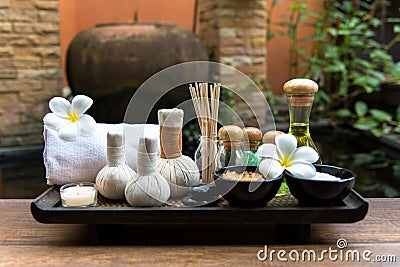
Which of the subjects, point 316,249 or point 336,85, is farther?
point 336,85

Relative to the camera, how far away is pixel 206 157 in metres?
0.68

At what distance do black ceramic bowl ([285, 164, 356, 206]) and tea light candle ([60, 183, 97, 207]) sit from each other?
28 centimetres

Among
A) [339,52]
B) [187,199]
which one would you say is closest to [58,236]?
[187,199]

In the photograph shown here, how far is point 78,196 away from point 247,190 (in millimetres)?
237

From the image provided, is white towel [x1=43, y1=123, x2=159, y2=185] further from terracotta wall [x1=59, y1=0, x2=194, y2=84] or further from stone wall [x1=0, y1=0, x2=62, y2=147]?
terracotta wall [x1=59, y1=0, x2=194, y2=84]

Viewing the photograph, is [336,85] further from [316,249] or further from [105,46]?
[316,249]

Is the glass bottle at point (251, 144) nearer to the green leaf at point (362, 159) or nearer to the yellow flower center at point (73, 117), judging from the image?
the yellow flower center at point (73, 117)

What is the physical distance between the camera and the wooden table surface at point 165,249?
21.5 inches

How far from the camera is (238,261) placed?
0.55 metres

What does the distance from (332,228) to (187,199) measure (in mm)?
227

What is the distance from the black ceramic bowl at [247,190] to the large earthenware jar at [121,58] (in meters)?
2.22

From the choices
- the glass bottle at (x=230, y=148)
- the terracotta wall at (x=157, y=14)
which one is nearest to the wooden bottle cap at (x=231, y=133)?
the glass bottle at (x=230, y=148)

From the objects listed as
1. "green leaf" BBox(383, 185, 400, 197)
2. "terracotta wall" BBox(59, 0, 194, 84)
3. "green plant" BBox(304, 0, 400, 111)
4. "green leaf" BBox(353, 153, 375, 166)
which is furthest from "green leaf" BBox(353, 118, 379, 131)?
"terracotta wall" BBox(59, 0, 194, 84)

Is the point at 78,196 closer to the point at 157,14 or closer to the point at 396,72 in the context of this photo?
the point at 396,72
